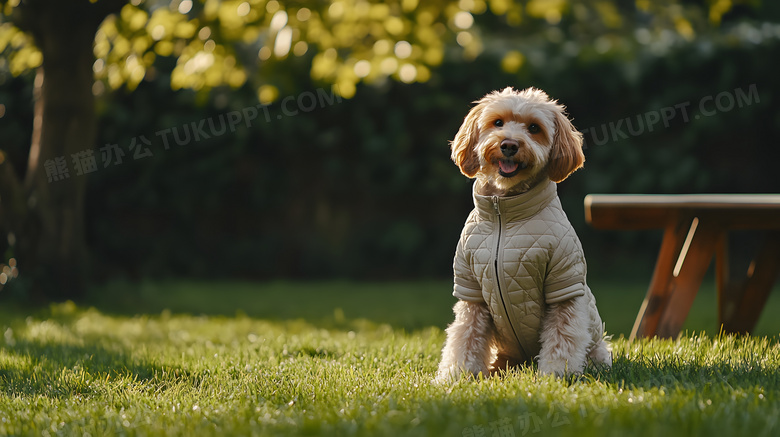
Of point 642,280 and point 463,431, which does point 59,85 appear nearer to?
point 463,431

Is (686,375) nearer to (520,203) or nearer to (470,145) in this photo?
(520,203)

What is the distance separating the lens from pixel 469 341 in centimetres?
336

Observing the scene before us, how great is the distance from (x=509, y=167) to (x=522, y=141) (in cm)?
13

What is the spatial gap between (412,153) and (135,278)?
14.7 ft

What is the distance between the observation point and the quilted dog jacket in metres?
3.14

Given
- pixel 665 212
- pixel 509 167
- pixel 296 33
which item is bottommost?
pixel 665 212

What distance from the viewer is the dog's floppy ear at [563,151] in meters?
3.24

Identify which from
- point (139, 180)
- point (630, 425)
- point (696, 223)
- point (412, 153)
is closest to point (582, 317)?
point (630, 425)

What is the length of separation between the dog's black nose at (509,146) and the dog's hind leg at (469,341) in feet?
2.54

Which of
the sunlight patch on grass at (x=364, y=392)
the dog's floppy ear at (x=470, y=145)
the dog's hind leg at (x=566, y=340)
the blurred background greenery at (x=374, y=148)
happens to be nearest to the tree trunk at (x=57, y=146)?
the blurred background greenery at (x=374, y=148)

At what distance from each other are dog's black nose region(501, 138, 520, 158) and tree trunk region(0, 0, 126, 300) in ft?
18.2

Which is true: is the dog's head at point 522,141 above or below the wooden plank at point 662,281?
above

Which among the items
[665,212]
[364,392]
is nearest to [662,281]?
[665,212]

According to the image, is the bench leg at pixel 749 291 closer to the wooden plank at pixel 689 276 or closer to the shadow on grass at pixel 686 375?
the wooden plank at pixel 689 276
